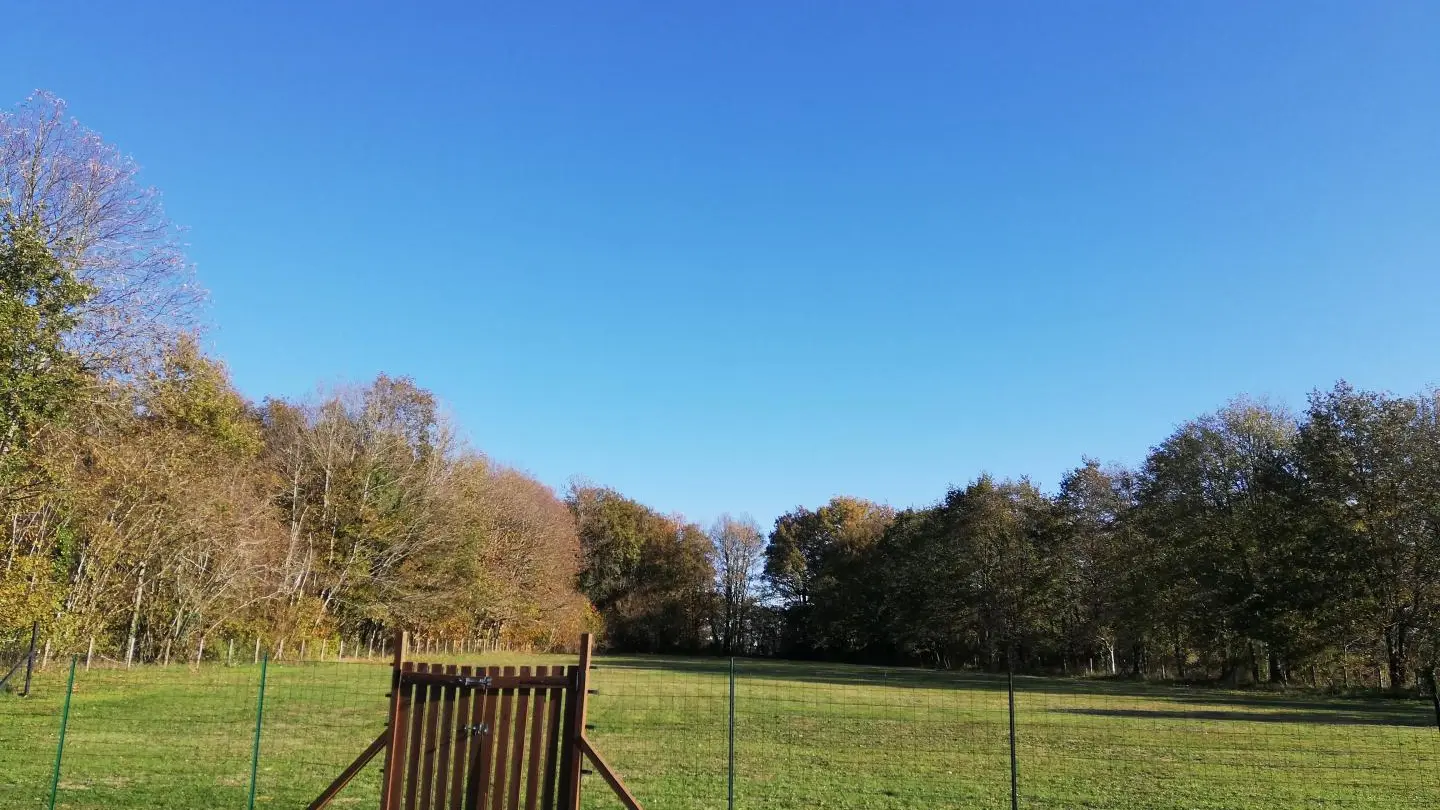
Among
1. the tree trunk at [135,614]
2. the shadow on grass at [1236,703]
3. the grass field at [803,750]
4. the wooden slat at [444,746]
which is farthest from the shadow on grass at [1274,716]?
the tree trunk at [135,614]

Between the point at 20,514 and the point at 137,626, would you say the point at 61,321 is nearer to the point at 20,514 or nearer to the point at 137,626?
the point at 20,514

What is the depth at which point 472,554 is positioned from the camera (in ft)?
159

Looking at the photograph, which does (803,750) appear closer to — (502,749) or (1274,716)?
Result: (502,749)

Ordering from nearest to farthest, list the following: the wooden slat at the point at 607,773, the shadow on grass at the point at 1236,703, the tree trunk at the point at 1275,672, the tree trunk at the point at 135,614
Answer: the wooden slat at the point at 607,773, the shadow on grass at the point at 1236,703, the tree trunk at the point at 135,614, the tree trunk at the point at 1275,672

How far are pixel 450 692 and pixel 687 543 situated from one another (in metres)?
73.5

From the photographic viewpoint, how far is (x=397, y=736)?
265 inches

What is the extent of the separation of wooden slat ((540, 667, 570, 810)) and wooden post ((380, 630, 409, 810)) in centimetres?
110

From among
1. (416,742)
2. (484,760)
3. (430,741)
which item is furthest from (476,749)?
(416,742)

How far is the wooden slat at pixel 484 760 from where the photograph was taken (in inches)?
253

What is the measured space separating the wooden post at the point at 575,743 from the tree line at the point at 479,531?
16.0 m

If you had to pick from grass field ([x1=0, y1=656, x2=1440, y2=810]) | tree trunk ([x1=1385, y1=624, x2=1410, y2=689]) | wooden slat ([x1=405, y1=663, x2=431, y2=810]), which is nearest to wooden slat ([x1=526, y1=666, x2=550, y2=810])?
wooden slat ([x1=405, y1=663, x2=431, y2=810])

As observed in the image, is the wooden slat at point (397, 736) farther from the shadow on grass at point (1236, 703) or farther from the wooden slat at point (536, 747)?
the shadow on grass at point (1236, 703)

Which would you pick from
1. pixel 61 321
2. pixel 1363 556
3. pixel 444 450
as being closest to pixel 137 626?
pixel 61 321

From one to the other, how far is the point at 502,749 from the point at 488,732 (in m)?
0.16
